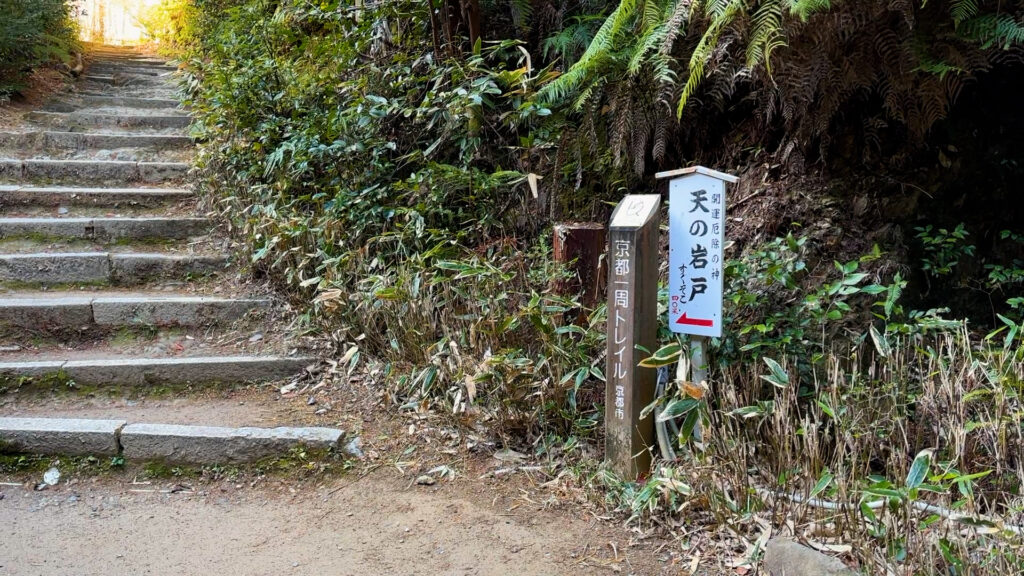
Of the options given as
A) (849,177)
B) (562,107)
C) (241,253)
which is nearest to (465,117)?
(562,107)

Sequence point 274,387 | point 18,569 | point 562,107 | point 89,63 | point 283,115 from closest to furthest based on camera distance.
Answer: point 18,569 < point 274,387 < point 562,107 < point 283,115 < point 89,63

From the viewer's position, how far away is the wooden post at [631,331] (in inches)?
102

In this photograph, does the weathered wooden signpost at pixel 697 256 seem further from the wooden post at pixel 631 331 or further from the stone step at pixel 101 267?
the stone step at pixel 101 267

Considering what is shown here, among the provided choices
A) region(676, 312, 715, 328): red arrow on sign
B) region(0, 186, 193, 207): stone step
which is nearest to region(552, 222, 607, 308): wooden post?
region(676, 312, 715, 328): red arrow on sign

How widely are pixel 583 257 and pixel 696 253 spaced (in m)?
0.79

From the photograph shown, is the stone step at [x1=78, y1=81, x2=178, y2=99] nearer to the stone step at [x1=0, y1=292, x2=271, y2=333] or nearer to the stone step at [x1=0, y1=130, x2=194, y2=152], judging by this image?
the stone step at [x1=0, y1=130, x2=194, y2=152]

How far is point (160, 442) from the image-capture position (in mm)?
3123

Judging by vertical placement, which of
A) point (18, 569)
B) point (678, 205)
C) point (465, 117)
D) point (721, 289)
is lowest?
point (18, 569)

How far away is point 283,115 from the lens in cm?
553

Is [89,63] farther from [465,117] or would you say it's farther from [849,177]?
[849,177]

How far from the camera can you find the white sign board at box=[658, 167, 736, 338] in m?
2.52

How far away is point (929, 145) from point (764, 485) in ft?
6.81

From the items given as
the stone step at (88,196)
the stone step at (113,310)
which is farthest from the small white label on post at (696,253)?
the stone step at (88,196)

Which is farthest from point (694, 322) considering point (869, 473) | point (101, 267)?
point (101, 267)
